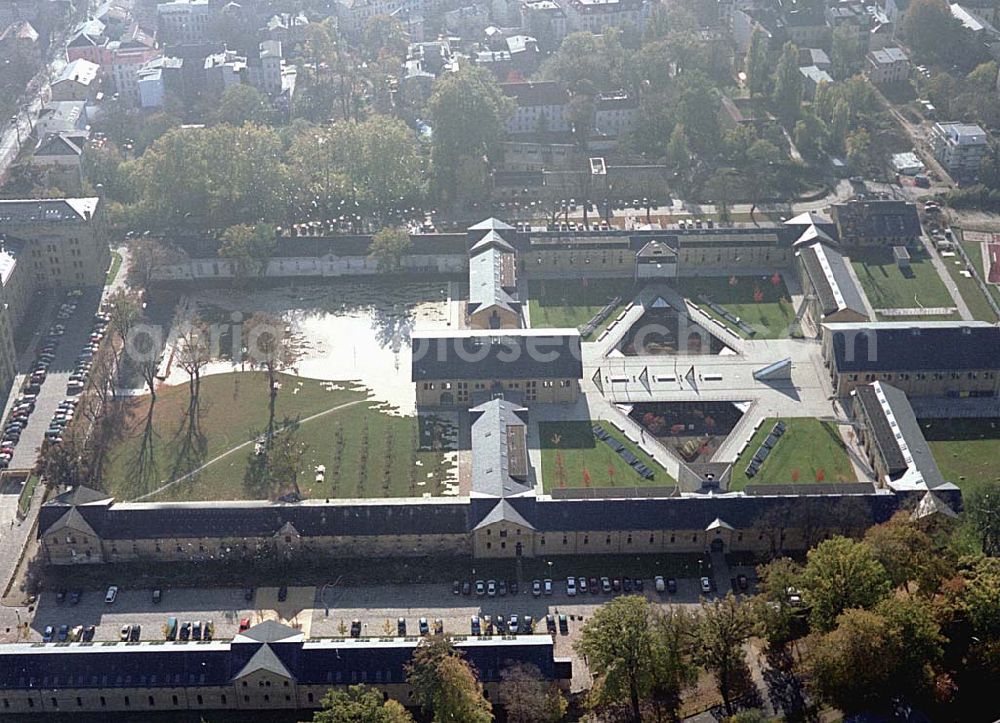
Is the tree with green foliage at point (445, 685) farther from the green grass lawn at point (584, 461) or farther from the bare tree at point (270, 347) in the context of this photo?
the bare tree at point (270, 347)

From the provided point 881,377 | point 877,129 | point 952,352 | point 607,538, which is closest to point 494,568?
point 607,538

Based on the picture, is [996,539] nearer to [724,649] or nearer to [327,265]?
[724,649]

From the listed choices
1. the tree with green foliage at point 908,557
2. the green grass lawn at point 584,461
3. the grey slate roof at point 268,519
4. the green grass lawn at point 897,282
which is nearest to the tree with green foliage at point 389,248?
the green grass lawn at point 584,461

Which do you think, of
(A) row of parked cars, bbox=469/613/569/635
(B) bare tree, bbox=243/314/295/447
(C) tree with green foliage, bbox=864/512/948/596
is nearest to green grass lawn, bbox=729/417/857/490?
(C) tree with green foliage, bbox=864/512/948/596

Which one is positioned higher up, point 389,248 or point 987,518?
point 389,248

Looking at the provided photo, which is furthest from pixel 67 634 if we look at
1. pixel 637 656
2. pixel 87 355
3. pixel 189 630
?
pixel 637 656

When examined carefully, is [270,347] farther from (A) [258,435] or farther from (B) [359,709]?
(B) [359,709]
